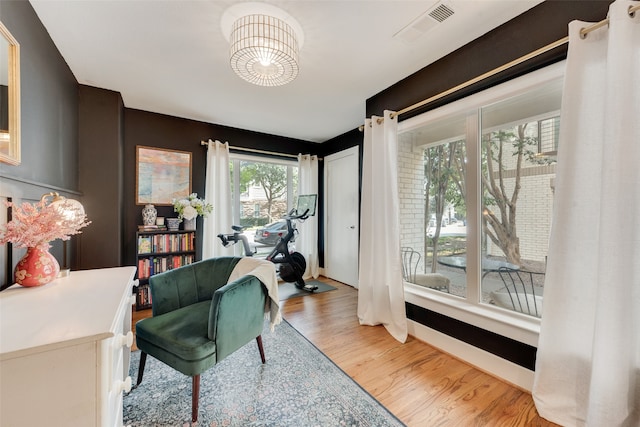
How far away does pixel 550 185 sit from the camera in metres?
1.67

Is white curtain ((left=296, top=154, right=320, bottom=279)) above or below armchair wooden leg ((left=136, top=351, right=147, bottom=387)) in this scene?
above

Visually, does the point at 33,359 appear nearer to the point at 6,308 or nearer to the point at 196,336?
the point at 6,308

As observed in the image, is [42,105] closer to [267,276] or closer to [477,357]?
[267,276]

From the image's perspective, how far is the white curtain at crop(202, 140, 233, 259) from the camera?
10.9ft

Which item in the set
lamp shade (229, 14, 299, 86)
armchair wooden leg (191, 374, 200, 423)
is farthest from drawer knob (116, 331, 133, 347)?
lamp shade (229, 14, 299, 86)

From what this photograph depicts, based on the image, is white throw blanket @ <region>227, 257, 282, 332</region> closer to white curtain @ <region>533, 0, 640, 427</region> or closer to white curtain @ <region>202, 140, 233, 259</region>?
white curtain @ <region>202, 140, 233, 259</region>

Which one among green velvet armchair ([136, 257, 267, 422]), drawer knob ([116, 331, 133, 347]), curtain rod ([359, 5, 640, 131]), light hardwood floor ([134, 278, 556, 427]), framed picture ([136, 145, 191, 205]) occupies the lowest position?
light hardwood floor ([134, 278, 556, 427])

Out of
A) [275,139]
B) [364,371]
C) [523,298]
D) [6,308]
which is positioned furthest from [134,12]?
[523,298]

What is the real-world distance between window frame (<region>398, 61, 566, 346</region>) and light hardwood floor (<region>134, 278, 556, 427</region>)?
35cm

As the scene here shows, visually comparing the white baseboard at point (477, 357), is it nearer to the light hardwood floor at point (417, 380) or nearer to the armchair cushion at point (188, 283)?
the light hardwood floor at point (417, 380)

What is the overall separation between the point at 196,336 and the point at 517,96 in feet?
8.45

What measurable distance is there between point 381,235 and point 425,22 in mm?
1668

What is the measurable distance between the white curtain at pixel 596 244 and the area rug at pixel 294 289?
99.1 inches

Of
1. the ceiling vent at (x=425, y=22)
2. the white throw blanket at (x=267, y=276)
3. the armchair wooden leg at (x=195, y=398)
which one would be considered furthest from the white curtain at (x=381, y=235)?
the armchair wooden leg at (x=195, y=398)
